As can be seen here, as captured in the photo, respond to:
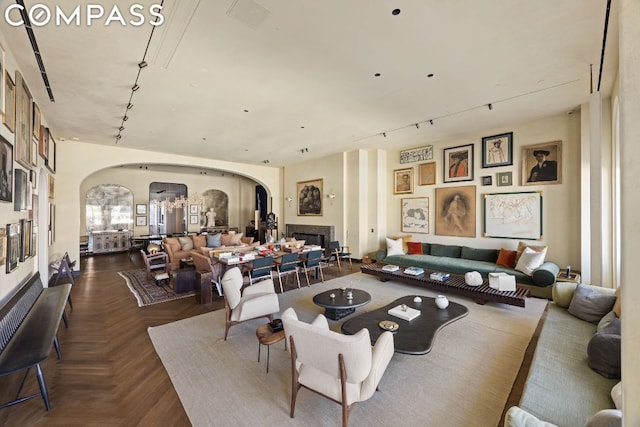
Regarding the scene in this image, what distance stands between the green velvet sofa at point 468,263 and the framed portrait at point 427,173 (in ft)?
5.59

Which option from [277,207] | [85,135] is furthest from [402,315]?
[277,207]

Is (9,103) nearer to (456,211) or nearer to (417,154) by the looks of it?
(417,154)

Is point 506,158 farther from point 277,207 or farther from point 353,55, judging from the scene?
point 277,207

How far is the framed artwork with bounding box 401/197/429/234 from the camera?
7.48 metres

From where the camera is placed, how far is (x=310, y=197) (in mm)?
9875

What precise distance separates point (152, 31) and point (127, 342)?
3.59m

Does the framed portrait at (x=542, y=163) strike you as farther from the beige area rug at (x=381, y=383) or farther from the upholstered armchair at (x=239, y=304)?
the upholstered armchair at (x=239, y=304)

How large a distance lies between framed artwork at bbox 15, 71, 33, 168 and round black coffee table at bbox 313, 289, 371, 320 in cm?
416

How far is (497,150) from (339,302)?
5.23 m

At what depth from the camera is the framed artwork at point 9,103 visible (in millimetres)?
2867

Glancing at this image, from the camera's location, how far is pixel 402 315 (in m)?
3.26

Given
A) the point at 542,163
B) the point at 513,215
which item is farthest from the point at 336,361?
the point at 542,163

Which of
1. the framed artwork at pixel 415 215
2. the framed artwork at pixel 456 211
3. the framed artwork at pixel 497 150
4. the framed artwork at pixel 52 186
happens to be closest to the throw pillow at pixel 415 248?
the framed artwork at pixel 415 215

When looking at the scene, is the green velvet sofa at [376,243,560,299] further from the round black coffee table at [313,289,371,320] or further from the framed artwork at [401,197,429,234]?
the round black coffee table at [313,289,371,320]
